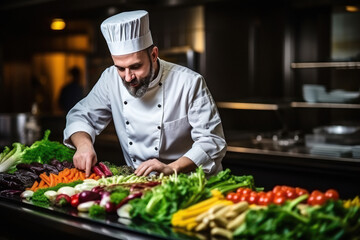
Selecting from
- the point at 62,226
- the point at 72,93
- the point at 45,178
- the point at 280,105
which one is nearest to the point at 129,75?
the point at 45,178

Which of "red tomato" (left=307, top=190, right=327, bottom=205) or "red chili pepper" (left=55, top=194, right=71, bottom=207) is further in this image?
"red chili pepper" (left=55, top=194, right=71, bottom=207)

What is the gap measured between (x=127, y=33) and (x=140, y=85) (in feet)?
0.98

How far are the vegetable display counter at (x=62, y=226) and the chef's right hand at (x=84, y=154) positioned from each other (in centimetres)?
46

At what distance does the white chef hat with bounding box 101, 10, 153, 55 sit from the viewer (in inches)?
115

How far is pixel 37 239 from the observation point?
2.72 meters

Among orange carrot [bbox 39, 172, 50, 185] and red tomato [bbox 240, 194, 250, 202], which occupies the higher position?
red tomato [bbox 240, 194, 250, 202]

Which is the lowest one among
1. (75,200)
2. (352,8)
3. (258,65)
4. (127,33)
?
(75,200)

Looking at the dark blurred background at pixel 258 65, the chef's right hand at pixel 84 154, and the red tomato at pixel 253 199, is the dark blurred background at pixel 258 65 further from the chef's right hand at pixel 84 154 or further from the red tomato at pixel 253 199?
the red tomato at pixel 253 199

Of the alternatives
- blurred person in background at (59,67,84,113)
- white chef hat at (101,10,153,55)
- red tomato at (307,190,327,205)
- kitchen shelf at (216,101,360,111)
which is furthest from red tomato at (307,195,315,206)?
blurred person in background at (59,67,84,113)

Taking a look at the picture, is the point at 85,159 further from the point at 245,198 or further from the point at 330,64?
the point at 330,64

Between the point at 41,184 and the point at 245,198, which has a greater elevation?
the point at 245,198

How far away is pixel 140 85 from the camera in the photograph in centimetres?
297

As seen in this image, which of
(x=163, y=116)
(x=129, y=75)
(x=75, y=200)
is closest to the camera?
(x=75, y=200)

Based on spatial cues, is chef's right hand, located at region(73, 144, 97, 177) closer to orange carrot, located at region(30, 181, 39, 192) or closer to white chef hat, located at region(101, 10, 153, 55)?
orange carrot, located at region(30, 181, 39, 192)
